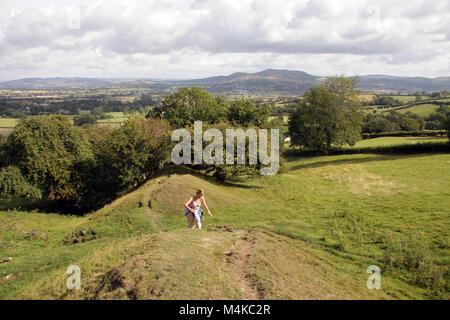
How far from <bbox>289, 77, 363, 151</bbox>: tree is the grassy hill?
24.0 m

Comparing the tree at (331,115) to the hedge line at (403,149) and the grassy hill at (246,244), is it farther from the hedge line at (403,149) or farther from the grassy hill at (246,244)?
the grassy hill at (246,244)

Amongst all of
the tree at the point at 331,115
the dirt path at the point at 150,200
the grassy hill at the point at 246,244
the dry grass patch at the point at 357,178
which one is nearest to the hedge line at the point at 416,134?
the tree at the point at 331,115

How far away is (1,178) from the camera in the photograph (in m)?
23.6

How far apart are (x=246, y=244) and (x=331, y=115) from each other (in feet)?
148

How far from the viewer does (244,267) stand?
1062 centimetres

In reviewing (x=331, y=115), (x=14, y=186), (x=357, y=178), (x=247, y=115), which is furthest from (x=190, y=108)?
(x=14, y=186)

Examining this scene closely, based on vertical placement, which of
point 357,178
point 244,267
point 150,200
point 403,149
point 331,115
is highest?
point 331,115

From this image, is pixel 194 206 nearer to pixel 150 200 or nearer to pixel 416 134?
pixel 150 200

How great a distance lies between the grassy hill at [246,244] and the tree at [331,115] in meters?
24.0

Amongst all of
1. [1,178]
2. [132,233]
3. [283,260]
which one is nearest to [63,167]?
[1,178]

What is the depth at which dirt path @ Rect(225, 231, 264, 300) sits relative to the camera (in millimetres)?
9008

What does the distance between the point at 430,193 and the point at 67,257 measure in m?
27.9

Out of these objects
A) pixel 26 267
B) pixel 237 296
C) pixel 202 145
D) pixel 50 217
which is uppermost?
pixel 202 145
